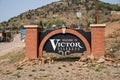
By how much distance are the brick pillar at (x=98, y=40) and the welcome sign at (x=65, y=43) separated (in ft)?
1.55

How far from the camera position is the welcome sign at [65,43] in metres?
21.7

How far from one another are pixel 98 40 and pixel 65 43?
2128 mm

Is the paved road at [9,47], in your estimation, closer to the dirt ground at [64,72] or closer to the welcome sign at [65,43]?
the welcome sign at [65,43]

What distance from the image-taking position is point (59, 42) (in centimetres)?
2188

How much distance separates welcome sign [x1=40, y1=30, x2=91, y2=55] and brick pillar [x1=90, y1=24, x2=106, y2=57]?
472 millimetres

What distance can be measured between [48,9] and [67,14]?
18552 millimetres

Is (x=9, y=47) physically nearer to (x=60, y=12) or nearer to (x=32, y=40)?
(x=32, y=40)

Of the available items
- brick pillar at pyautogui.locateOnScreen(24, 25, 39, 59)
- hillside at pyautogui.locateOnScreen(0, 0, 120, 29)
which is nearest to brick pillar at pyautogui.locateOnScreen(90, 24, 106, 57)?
brick pillar at pyautogui.locateOnScreen(24, 25, 39, 59)

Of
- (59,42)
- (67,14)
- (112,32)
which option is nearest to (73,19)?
(67,14)

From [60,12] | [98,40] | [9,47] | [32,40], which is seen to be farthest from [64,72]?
[60,12]

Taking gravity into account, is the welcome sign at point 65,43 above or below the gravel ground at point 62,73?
above

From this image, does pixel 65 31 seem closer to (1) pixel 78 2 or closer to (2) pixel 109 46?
(2) pixel 109 46

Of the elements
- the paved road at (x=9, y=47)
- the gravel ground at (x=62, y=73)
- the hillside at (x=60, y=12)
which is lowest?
the gravel ground at (x=62, y=73)

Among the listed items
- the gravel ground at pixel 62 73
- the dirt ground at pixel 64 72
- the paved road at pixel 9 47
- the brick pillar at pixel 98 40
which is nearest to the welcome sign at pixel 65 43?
the brick pillar at pixel 98 40
